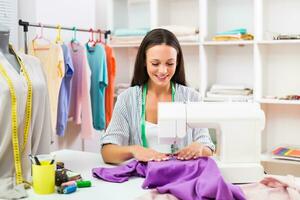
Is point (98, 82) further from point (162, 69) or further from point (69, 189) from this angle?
point (69, 189)

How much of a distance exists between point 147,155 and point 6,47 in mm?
766

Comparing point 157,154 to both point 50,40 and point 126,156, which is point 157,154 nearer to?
point 126,156

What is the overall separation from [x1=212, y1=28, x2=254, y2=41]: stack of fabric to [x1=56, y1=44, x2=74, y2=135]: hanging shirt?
1.22 metres

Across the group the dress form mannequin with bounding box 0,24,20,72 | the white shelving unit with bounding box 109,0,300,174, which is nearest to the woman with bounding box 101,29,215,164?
the dress form mannequin with bounding box 0,24,20,72

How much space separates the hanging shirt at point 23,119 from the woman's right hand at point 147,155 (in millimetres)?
397

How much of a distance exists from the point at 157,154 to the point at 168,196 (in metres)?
0.37

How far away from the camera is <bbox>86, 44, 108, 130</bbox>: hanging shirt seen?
367 cm

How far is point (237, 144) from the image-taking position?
71.4 inches

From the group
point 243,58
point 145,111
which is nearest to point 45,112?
point 145,111

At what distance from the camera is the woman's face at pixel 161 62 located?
6.98 ft

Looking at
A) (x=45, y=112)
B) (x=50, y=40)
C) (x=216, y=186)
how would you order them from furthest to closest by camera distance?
(x=50, y=40)
(x=45, y=112)
(x=216, y=186)

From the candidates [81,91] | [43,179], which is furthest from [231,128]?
[81,91]

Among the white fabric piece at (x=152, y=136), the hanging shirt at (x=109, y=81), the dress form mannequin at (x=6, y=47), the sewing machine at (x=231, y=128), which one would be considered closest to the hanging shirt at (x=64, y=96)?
the hanging shirt at (x=109, y=81)

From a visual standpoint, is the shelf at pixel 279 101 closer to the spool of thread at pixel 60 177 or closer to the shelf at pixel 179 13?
the shelf at pixel 179 13
